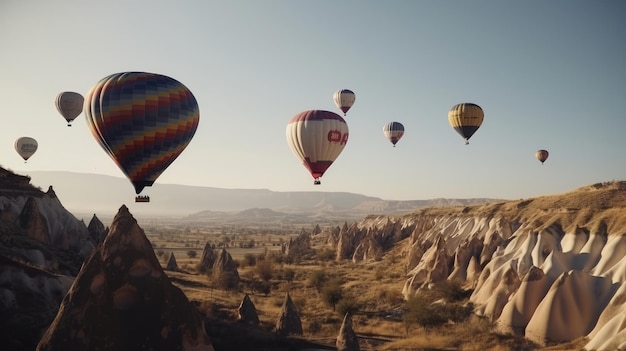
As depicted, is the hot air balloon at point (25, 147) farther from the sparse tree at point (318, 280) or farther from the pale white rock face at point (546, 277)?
the pale white rock face at point (546, 277)

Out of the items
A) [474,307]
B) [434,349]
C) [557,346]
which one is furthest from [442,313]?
[557,346]

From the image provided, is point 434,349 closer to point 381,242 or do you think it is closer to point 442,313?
point 442,313

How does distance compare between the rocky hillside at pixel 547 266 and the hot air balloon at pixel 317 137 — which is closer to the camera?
the rocky hillside at pixel 547 266

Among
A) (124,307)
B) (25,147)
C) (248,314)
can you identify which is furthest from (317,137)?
(25,147)

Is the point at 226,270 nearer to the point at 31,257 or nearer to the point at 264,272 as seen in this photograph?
the point at 264,272

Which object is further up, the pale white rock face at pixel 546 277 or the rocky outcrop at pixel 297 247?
the pale white rock face at pixel 546 277

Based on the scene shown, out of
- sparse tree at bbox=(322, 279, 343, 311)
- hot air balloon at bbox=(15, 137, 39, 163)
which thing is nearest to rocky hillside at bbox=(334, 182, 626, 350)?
sparse tree at bbox=(322, 279, 343, 311)

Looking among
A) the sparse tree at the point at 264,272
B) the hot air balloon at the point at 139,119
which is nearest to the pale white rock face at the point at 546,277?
the sparse tree at the point at 264,272
